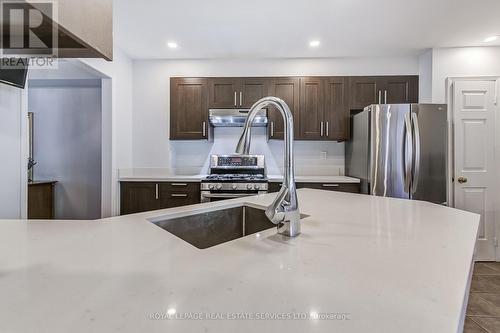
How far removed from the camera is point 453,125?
318 cm

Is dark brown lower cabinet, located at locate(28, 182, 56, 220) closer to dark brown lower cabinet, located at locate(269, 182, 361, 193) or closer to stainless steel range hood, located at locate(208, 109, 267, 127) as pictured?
stainless steel range hood, located at locate(208, 109, 267, 127)

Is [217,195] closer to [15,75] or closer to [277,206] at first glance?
[15,75]

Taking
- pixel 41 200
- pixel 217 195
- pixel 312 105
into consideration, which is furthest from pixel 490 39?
pixel 41 200

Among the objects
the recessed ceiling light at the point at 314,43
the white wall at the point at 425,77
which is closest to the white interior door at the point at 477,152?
the white wall at the point at 425,77

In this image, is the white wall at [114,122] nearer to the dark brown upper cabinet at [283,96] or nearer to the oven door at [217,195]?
the oven door at [217,195]

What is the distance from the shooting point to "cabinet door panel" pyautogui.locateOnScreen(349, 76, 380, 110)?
134 inches

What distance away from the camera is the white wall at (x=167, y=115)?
360cm

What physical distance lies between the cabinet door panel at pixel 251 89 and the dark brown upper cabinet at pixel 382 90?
3.77 feet

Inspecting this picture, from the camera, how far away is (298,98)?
3.46 metres

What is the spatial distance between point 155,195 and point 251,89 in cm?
184

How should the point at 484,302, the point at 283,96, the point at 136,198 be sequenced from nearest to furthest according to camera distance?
the point at 484,302 → the point at 136,198 → the point at 283,96

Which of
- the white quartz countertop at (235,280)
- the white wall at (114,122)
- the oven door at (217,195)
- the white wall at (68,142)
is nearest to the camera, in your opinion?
the white quartz countertop at (235,280)

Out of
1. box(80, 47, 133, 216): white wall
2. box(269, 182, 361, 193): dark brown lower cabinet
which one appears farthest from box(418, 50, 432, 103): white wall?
box(80, 47, 133, 216): white wall

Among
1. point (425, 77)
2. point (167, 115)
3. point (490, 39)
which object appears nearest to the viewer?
point (490, 39)
